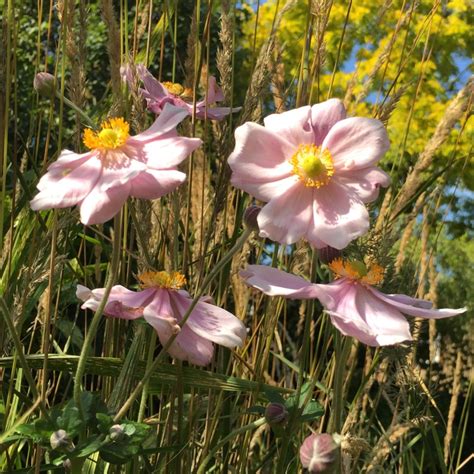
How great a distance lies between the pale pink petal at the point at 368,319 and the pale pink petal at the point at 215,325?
0.28ft

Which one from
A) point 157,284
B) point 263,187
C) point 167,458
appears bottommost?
point 167,458

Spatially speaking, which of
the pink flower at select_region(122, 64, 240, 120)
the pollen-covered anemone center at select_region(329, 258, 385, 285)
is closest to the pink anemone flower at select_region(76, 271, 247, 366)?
the pollen-covered anemone center at select_region(329, 258, 385, 285)

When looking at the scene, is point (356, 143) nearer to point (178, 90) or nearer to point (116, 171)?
point (116, 171)

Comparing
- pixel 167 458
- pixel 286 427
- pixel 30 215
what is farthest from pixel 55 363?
pixel 30 215

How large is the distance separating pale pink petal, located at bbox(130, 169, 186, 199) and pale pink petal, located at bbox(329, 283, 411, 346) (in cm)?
16

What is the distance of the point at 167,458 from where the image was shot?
3.03 ft

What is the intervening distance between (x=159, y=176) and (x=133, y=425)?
8.7 inches

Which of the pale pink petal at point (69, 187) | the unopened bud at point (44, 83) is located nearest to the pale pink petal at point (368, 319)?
the pale pink petal at point (69, 187)

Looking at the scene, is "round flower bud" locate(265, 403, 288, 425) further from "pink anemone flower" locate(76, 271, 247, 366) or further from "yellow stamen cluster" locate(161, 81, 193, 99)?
"yellow stamen cluster" locate(161, 81, 193, 99)

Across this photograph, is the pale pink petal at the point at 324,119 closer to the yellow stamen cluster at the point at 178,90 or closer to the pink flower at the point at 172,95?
the pink flower at the point at 172,95

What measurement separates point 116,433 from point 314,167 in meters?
0.27

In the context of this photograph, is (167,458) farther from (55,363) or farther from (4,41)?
(4,41)

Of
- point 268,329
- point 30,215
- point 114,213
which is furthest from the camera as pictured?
point 30,215

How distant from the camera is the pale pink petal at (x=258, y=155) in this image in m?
0.71
